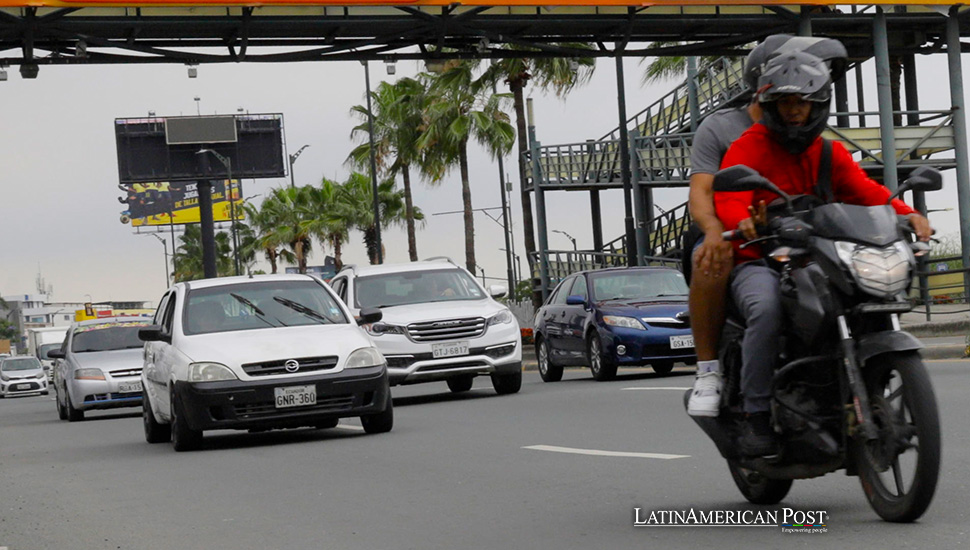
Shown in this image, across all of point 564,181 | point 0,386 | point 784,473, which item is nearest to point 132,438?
point 784,473

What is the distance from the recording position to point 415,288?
781 inches

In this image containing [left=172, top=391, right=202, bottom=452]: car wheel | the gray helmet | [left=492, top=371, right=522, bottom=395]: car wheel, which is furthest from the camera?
[left=492, top=371, right=522, bottom=395]: car wheel

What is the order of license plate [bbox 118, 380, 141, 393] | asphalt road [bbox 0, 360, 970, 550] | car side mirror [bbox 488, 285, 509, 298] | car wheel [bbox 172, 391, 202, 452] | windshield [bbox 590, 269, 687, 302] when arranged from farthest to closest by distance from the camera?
1. license plate [bbox 118, 380, 141, 393]
2. windshield [bbox 590, 269, 687, 302]
3. car side mirror [bbox 488, 285, 509, 298]
4. car wheel [bbox 172, 391, 202, 452]
5. asphalt road [bbox 0, 360, 970, 550]

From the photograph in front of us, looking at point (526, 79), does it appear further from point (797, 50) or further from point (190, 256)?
point (190, 256)

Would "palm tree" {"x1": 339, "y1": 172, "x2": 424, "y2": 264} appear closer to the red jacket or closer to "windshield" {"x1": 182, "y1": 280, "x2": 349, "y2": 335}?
"windshield" {"x1": 182, "y1": 280, "x2": 349, "y2": 335}

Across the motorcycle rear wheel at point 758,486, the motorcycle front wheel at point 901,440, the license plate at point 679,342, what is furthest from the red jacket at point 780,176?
the license plate at point 679,342

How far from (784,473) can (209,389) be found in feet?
24.5

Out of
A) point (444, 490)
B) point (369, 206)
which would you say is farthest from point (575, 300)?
point (369, 206)

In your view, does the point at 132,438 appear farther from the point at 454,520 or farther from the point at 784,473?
the point at 784,473

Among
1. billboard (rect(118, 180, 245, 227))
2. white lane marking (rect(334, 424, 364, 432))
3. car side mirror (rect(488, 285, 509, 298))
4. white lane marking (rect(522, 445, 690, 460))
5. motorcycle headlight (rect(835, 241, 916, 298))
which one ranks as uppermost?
billboard (rect(118, 180, 245, 227))

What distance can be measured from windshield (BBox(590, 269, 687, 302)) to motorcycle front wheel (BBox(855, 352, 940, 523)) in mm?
14548

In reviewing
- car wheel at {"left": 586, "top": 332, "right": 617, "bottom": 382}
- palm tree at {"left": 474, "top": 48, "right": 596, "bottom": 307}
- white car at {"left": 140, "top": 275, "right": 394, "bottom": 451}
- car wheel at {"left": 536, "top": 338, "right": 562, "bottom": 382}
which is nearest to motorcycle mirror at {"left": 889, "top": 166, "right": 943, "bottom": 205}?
white car at {"left": 140, "top": 275, "right": 394, "bottom": 451}

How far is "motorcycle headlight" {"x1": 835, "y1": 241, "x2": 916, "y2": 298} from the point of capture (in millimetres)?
5801

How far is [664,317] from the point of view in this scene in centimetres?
1973
